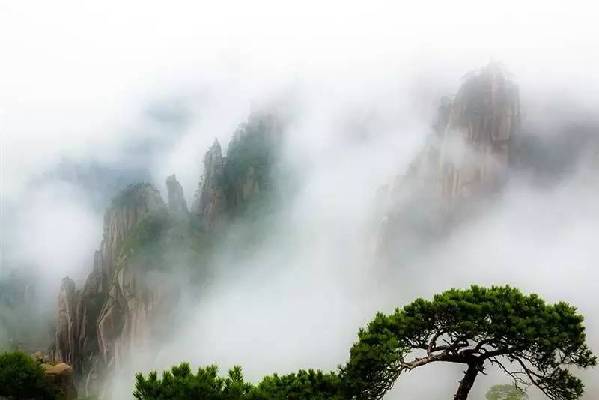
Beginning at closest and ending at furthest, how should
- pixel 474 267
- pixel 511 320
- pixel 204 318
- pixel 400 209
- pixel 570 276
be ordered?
1. pixel 511 320
2. pixel 570 276
3. pixel 474 267
4. pixel 400 209
5. pixel 204 318

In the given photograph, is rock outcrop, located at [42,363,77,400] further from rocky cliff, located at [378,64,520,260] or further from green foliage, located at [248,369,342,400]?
rocky cliff, located at [378,64,520,260]

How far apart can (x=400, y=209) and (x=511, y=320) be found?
11928cm

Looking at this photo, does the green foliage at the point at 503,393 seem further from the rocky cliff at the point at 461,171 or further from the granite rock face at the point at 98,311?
Answer: the granite rock face at the point at 98,311

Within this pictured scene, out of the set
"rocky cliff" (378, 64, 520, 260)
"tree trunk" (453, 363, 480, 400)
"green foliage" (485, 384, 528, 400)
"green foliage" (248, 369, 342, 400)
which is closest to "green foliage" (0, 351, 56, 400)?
"green foliage" (248, 369, 342, 400)

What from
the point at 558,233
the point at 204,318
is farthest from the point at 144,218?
the point at 558,233

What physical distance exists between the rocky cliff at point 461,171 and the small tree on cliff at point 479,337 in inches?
4457

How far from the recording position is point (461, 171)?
463 ft

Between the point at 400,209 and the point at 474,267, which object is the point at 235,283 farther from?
the point at 474,267

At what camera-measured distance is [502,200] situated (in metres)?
141

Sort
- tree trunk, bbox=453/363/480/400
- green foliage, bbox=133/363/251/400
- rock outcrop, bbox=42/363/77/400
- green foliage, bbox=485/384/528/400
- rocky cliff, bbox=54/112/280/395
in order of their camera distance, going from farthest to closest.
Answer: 1. rocky cliff, bbox=54/112/280/395
2. rock outcrop, bbox=42/363/77/400
3. green foliage, bbox=485/384/528/400
4. green foliage, bbox=133/363/251/400
5. tree trunk, bbox=453/363/480/400

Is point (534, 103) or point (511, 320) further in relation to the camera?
point (534, 103)

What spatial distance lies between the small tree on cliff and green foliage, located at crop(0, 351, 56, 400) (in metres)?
40.0

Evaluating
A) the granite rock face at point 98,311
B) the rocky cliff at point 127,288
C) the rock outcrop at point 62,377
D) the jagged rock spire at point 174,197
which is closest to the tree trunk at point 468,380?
the rock outcrop at point 62,377

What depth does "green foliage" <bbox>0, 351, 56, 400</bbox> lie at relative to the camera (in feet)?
171
